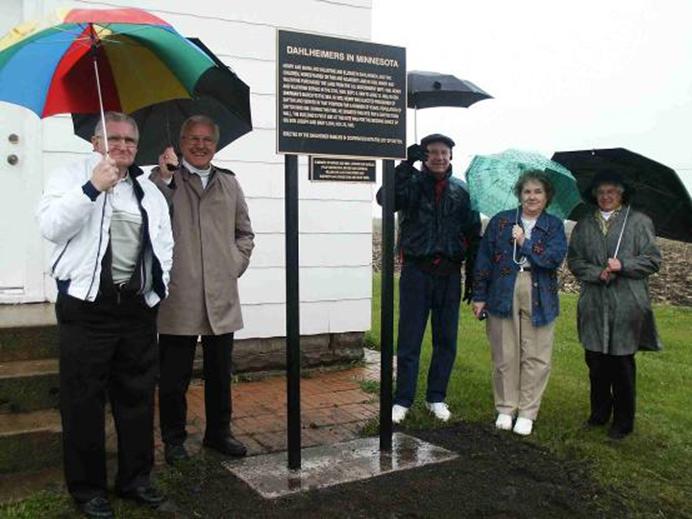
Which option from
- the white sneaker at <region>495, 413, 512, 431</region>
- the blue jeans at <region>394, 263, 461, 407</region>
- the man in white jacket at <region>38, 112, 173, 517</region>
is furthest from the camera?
the blue jeans at <region>394, 263, 461, 407</region>

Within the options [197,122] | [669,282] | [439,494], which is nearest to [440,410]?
[439,494]

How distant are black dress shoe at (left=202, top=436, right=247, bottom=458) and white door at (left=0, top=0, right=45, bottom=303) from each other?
6.52 ft

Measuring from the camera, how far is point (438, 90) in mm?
4941

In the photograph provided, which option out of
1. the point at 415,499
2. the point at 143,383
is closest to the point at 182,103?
the point at 143,383

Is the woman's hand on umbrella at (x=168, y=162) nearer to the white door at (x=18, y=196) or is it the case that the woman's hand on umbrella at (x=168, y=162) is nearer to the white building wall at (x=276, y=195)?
the white door at (x=18, y=196)

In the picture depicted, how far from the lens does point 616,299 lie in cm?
486

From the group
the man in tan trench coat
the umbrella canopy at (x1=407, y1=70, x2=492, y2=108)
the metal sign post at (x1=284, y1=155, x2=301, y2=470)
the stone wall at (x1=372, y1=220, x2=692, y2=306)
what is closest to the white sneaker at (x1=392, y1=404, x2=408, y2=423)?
the metal sign post at (x1=284, y1=155, x2=301, y2=470)

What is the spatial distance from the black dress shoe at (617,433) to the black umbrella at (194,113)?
3.35 m

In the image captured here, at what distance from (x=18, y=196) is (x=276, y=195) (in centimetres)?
215

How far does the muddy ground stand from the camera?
360cm

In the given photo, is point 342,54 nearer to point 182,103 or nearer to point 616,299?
point 182,103

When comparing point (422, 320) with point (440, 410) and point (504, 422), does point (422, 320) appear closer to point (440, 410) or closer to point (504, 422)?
point (440, 410)

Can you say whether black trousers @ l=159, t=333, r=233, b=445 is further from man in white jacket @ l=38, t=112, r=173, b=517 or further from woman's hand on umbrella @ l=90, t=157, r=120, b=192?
woman's hand on umbrella @ l=90, t=157, r=120, b=192

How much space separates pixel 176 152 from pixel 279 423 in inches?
84.4
